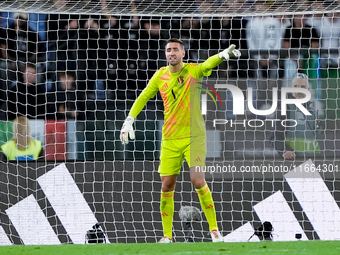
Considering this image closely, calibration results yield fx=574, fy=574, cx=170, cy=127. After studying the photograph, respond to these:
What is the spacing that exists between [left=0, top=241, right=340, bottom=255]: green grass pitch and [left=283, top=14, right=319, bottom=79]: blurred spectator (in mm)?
2367

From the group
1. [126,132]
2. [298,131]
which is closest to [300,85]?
[298,131]

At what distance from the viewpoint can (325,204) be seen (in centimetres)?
564

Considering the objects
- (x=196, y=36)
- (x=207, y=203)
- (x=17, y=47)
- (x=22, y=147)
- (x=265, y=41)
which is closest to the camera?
(x=207, y=203)

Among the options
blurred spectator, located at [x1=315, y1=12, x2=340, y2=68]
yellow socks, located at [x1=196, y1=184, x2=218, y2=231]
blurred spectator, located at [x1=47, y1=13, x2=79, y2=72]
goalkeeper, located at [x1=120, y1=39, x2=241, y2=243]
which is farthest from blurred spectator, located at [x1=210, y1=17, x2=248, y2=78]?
yellow socks, located at [x1=196, y1=184, x2=218, y2=231]

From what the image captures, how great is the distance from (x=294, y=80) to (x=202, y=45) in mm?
1029

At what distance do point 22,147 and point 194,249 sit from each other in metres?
2.65

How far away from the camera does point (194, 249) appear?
3934mm

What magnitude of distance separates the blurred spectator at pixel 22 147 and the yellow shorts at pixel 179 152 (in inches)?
65.0

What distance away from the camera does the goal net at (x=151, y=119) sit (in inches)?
223

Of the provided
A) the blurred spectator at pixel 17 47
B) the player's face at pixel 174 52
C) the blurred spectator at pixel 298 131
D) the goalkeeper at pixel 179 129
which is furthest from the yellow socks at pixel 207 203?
the blurred spectator at pixel 17 47

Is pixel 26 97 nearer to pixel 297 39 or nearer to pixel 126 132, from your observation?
pixel 126 132

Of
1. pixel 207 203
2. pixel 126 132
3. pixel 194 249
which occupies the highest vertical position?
pixel 126 132

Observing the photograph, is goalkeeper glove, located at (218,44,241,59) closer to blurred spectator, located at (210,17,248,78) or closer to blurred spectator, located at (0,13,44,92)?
blurred spectator, located at (210,17,248,78)

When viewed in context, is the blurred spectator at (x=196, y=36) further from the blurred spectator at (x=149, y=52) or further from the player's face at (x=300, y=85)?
the player's face at (x=300, y=85)
